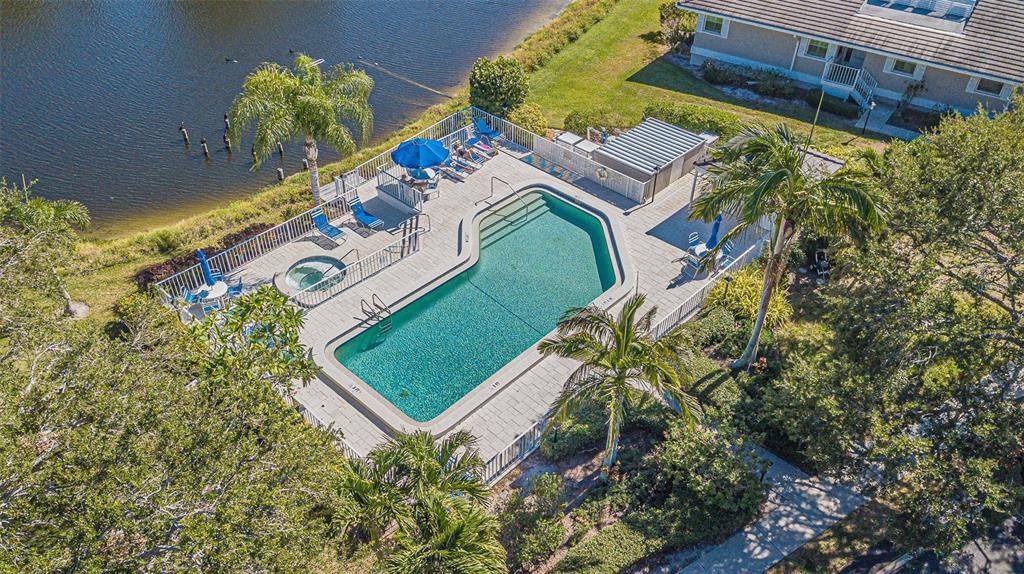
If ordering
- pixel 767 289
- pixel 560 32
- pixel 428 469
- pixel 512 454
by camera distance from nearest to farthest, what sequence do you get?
pixel 428 469 < pixel 512 454 < pixel 767 289 < pixel 560 32

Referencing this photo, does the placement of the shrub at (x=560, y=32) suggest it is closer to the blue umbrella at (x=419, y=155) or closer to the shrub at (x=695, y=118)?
the shrub at (x=695, y=118)

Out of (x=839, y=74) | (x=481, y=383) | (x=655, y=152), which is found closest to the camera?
(x=481, y=383)

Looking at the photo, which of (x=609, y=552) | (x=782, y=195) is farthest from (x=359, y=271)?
(x=782, y=195)

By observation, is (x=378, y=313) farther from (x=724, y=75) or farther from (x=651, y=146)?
(x=724, y=75)

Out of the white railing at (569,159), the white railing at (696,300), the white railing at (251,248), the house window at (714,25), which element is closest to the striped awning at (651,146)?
the white railing at (569,159)

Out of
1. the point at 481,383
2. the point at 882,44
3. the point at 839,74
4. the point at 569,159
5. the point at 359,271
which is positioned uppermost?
the point at 882,44

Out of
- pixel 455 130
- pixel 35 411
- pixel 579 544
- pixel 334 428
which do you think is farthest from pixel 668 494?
pixel 455 130

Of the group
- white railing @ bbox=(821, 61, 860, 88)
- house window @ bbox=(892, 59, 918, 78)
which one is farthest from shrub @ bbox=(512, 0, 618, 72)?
house window @ bbox=(892, 59, 918, 78)
